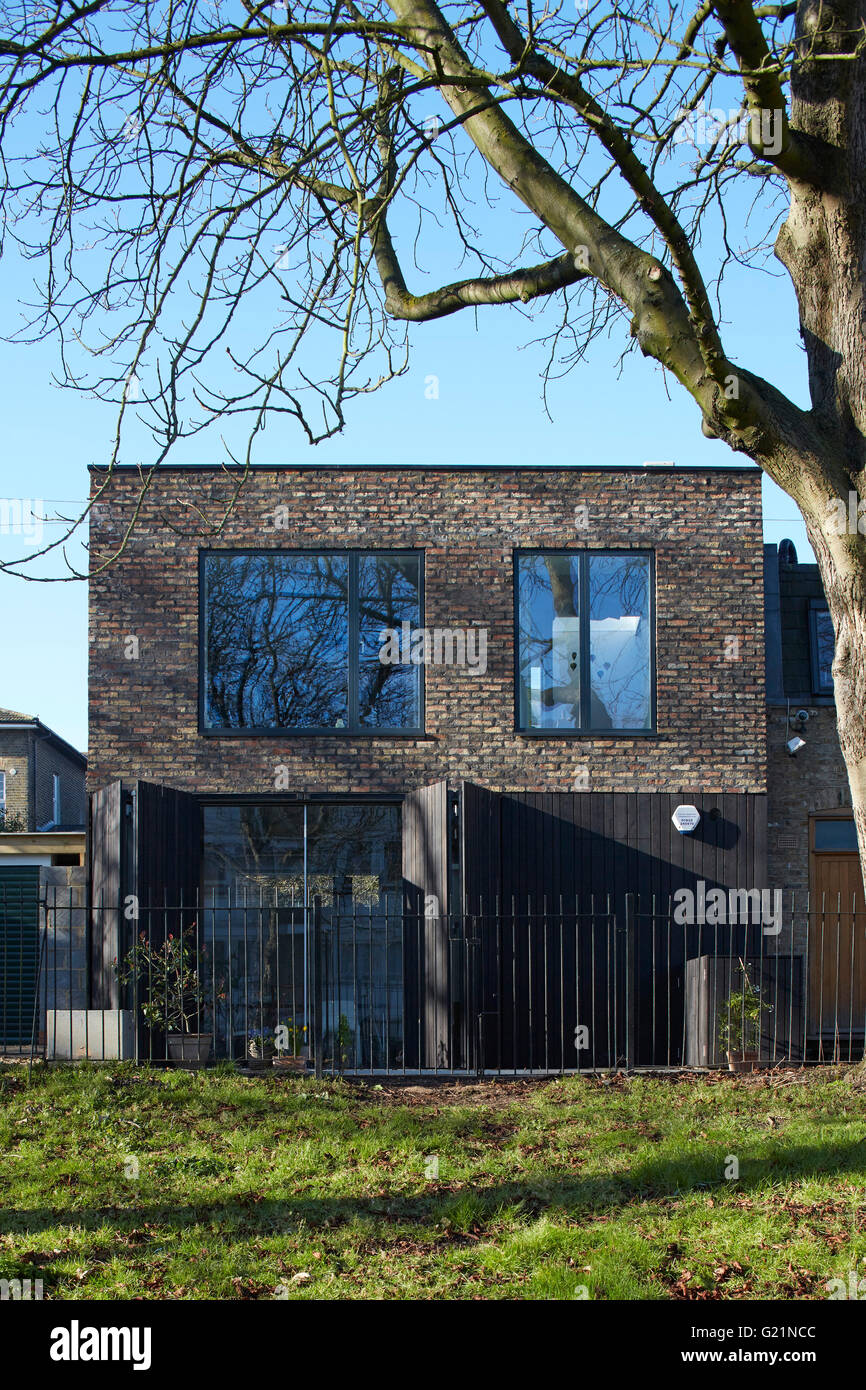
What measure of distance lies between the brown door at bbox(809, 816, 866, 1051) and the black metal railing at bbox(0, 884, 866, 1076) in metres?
0.19

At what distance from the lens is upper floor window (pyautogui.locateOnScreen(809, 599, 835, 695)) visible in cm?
1505

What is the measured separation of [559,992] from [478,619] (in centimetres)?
392

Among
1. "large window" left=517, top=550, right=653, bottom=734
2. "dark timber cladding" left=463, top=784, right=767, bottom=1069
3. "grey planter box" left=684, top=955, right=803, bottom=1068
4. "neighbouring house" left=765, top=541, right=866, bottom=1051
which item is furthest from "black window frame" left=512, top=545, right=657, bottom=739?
"grey planter box" left=684, top=955, right=803, bottom=1068

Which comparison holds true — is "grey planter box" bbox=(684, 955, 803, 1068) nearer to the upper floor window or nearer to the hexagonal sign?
the hexagonal sign

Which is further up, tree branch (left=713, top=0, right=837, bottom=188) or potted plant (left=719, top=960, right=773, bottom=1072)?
tree branch (left=713, top=0, right=837, bottom=188)

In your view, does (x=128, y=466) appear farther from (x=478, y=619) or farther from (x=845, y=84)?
(x=845, y=84)

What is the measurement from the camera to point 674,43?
6.70 meters

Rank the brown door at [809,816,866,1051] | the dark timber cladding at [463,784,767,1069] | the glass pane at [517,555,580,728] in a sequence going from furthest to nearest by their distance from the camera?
the brown door at [809,816,866,1051], the glass pane at [517,555,580,728], the dark timber cladding at [463,784,767,1069]

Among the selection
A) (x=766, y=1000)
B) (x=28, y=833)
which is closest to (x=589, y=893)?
(x=766, y=1000)

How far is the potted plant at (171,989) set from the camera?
11172mm

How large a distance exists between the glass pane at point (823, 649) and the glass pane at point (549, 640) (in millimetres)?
3285

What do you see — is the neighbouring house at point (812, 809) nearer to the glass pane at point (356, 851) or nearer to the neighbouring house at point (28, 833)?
the glass pane at point (356, 851)

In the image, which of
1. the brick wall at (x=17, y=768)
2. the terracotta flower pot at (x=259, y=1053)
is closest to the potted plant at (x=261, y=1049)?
the terracotta flower pot at (x=259, y=1053)

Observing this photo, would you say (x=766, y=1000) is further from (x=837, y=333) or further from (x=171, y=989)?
(x=837, y=333)
